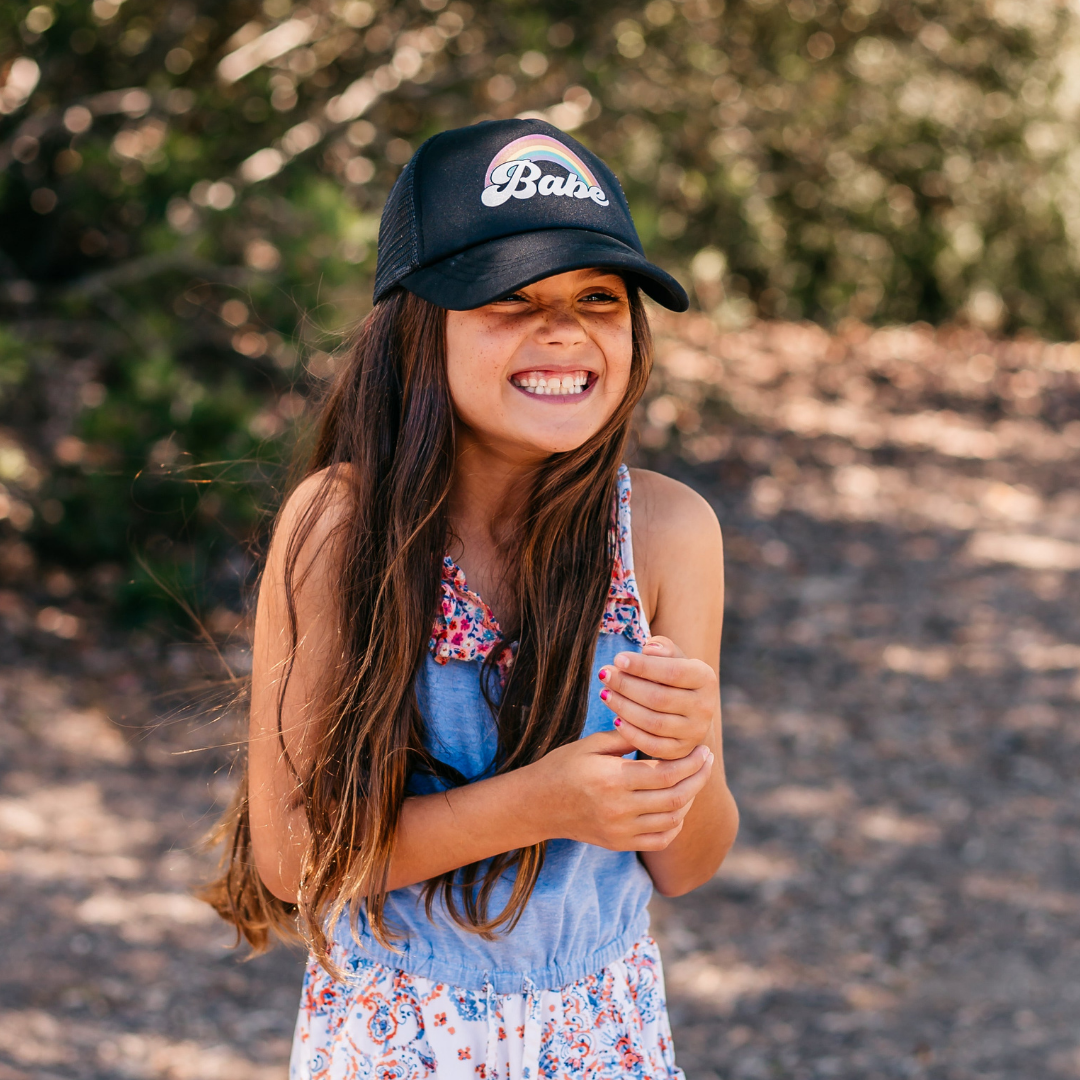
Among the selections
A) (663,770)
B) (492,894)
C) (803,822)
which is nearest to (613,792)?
(663,770)

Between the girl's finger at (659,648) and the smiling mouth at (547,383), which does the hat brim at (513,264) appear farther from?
the girl's finger at (659,648)

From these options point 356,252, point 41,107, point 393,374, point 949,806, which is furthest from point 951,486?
point 393,374

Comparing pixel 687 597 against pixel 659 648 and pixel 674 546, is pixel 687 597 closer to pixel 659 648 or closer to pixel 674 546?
pixel 674 546

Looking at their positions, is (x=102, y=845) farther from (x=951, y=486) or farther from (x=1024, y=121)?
(x=1024, y=121)

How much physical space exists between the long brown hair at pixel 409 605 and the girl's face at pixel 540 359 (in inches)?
1.9

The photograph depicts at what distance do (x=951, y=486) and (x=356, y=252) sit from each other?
485 centimetres

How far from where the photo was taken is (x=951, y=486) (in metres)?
7.43

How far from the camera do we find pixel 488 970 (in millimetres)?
1470

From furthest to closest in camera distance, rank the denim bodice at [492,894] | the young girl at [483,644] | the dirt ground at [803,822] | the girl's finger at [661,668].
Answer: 1. the dirt ground at [803,822]
2. the denim bodice at [492,894]
3. the young girl at [483,644]
4. the girl's finger at [661,668]

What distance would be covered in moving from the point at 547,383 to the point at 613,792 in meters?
0.47

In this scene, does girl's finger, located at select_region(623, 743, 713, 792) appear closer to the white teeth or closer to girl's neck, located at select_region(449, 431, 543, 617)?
girl's neck, located at select_region(449, 431, 543, 617)

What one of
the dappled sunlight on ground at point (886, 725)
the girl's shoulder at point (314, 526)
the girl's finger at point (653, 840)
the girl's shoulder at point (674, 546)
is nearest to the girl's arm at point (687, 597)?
the girl's shoulder at point (674, 546)

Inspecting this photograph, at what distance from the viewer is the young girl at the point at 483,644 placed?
1369 mm

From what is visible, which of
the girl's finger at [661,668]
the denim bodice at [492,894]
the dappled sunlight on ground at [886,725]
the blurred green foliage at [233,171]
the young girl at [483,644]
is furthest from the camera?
the blurred green foliage at [233,171]
